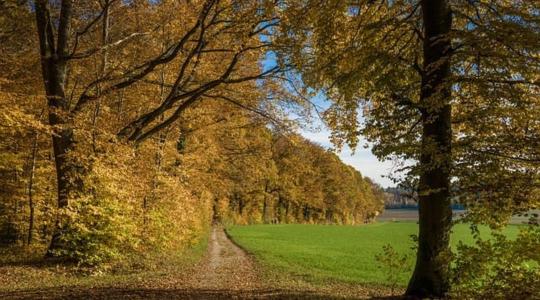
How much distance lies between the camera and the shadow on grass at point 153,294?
10453 millimetres

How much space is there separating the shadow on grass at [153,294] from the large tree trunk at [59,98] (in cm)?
441

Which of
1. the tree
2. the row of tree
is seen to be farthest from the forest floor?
the tree

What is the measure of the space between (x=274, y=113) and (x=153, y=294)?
1172cm

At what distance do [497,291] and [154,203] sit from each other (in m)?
14.5

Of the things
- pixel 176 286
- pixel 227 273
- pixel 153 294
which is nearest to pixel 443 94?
pixel 153 294

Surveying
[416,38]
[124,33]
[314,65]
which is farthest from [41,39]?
[416,38]

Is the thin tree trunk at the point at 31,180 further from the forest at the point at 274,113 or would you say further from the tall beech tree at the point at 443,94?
the tall beech tree at the point at 443,94

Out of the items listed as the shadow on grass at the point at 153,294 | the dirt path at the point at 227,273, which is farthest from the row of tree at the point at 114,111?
the shadow on grass at the point at 153,294

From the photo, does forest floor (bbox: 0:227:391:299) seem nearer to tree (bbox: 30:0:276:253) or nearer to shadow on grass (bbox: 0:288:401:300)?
shadow on grass (bbox: 0:288:401:300)

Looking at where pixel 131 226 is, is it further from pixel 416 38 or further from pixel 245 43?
pixel 416 38

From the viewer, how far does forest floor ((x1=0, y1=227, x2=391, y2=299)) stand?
36.3ft

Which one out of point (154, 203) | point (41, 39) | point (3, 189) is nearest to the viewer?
point (41, 39)

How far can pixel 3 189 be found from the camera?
20.8 m

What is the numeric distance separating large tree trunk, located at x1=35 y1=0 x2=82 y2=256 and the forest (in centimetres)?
6
